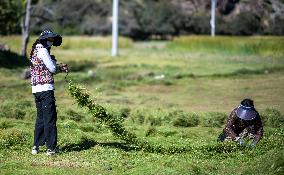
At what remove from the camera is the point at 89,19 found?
215ft

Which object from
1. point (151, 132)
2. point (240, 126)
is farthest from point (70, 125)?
point (240, 126)

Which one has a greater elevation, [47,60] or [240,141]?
[47,60]

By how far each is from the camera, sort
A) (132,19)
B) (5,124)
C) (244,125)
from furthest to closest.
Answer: (132,19) → (5,124) → (244,125)

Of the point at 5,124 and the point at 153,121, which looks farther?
the point at 153,121

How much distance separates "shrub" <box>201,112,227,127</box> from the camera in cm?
1230

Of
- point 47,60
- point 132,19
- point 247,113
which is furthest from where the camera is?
point 132,19

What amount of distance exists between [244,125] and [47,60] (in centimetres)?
332

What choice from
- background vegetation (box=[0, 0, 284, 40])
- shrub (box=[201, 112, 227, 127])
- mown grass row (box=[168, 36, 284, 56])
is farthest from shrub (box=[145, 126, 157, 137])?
background vegetation (box=[0, 0, 284, 40])

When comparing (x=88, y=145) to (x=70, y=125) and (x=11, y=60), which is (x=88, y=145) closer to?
(x=70, y=125)

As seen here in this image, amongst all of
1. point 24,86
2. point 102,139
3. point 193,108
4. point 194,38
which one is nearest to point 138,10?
point 194,38

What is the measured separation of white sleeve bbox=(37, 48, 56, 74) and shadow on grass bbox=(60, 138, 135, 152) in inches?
54.1

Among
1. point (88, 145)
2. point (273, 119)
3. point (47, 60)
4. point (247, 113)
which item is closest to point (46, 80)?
point (47, 60)

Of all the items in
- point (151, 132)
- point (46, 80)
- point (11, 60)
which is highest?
point (46, 80)

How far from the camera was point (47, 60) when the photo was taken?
8352 mm
